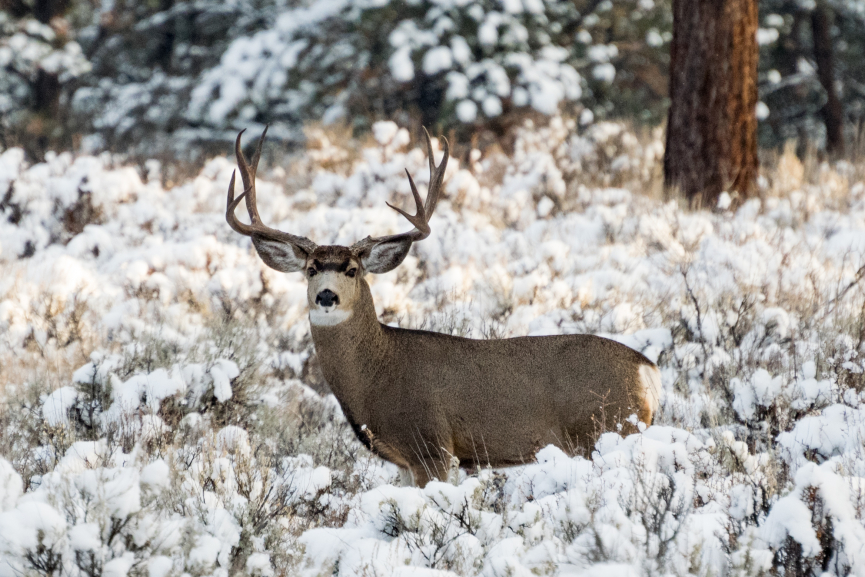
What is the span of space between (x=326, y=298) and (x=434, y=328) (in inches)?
84.3

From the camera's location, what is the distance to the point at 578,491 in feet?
11.3

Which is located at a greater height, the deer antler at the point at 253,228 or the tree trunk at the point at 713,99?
the deer antler at the point at 253,228

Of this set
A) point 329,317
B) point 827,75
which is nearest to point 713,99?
point 329,317

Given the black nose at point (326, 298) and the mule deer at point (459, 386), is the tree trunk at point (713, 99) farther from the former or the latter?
the black nose at point (326, 298)

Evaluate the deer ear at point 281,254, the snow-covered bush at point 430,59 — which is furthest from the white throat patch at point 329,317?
the snow-covered bush at point 430,59

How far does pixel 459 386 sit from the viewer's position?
15.9 ft

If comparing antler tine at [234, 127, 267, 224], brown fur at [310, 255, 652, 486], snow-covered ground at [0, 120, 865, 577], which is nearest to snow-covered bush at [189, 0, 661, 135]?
snow-covered ground at [0, 120, 865, 577]

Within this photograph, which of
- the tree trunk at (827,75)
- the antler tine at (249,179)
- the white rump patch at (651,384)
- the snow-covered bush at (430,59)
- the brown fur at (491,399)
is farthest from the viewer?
the tree trunk at (827,75)

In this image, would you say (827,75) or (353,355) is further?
(827,75)

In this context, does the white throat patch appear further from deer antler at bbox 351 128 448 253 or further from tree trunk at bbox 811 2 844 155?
tree trunk at bbox 811 2 844 155

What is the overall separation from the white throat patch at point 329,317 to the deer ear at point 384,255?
37cm

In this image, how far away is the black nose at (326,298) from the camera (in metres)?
4.85

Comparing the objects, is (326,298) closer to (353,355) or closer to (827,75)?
(353,355)

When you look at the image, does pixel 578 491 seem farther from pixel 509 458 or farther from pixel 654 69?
pixel 654 69
